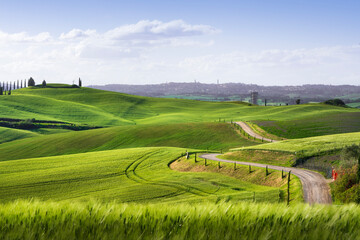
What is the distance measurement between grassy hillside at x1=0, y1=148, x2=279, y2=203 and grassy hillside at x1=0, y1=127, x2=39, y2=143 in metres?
55.1

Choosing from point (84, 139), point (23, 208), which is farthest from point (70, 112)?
point (23, 208)

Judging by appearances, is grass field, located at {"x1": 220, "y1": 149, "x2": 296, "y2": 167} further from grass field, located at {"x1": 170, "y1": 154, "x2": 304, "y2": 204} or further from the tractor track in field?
the tractor track in field

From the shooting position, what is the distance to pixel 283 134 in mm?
89062

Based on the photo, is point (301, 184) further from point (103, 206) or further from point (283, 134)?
point (283, 134)

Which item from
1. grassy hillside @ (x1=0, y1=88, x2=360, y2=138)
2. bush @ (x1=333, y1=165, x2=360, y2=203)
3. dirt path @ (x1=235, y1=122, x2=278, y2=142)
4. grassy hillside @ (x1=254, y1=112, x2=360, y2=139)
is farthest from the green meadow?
bush @ (x1=333, y1=165, x2=360, y2=203)

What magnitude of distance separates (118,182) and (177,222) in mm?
42402

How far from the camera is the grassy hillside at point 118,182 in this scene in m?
38.1

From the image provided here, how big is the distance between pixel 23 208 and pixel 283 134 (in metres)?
87.2

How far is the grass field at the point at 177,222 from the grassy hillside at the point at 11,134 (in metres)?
114

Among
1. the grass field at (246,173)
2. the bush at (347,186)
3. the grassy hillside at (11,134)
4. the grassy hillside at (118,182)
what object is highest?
the bush at (347,186)

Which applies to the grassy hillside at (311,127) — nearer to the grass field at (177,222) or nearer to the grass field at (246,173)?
the grass field at (246,173)

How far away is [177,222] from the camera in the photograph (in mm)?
5887

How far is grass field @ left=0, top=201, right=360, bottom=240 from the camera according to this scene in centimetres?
546

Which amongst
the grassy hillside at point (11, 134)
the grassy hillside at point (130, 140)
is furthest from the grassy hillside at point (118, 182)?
the grassy hillside at point (11, 134)
